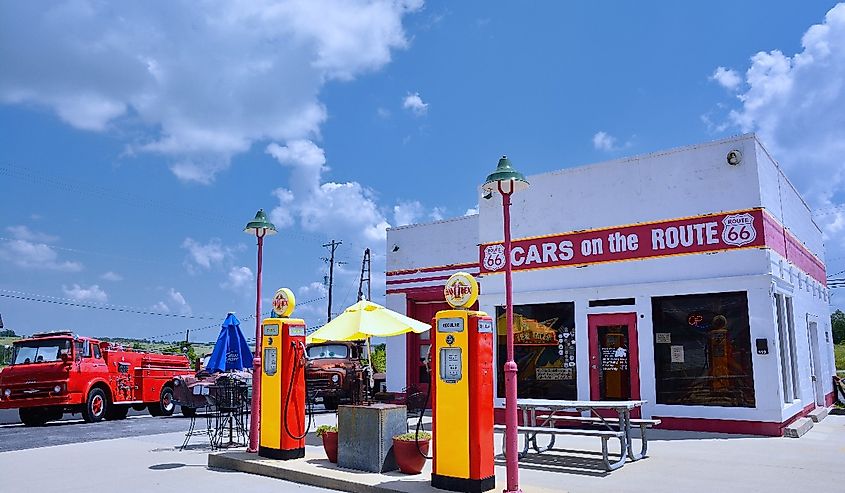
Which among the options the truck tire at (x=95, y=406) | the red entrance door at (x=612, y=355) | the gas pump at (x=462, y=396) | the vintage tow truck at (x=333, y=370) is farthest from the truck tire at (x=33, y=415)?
the gas pump at (x=462, y=396)

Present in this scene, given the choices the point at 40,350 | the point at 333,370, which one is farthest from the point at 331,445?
the point at 40,350

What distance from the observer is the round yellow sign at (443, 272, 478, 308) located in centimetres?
791

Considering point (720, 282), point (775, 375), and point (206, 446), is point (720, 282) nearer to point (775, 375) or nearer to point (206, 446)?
point (775, 375)

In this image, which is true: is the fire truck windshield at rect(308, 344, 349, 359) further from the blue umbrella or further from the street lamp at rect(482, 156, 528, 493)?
the street lamp at rect(482, 156, 528, 493)

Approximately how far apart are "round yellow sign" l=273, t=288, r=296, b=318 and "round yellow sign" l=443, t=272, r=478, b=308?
3.24 metres

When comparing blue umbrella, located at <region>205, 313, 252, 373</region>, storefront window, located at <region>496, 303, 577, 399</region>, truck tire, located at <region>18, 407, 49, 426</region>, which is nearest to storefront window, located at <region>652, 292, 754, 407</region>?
storefront window, located at <region>496, 303, 577, 399</region>

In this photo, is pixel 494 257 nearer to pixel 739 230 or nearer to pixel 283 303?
pixel 739 230

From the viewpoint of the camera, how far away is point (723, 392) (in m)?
12.5

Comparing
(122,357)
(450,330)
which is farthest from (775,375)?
(122,357)

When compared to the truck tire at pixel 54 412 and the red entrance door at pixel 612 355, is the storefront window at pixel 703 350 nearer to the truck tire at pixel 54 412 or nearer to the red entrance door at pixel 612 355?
the red entrance door at pixel 612 355

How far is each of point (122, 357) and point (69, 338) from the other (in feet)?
5.58

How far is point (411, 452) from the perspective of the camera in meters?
8.78

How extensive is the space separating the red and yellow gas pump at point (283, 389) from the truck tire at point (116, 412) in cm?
987

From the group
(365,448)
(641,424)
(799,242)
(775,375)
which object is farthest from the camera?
(799,242)
